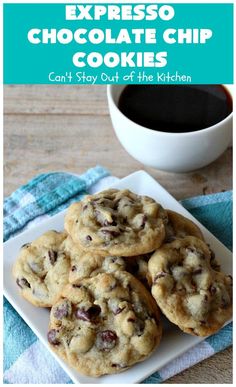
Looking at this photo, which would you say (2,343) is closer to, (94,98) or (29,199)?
(29,199)

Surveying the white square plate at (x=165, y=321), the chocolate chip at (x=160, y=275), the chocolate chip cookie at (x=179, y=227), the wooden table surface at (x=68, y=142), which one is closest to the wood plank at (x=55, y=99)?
the wooden table surface at (x=68, y=142)

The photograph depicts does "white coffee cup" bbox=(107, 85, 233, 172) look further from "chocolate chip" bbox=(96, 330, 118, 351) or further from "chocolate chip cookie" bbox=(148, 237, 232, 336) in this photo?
"chocolate chip" bbox=(96, 330, 118, 351)

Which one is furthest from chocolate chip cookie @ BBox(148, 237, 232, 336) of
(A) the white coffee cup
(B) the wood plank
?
(B) the wood plank

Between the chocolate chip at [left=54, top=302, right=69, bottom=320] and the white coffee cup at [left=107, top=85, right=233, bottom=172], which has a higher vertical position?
the white coffee cup at [left=107, top=85, right=233, bottom=172]

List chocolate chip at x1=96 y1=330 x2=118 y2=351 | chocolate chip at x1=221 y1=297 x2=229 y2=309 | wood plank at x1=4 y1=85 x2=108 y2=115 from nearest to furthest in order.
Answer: chocolate chip at x1=96 y1=330 x2=118 y2=351, chocolate chip at x1=221 y1=297 x2=229 y2=309, wood plank at x1=4 y1=85 x2=108 y2=115

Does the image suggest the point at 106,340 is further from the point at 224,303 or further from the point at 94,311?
the point at 224,303

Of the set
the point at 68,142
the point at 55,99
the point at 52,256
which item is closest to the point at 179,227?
the point at 52,256

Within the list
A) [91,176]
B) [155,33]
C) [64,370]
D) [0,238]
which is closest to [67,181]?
[91,176]
